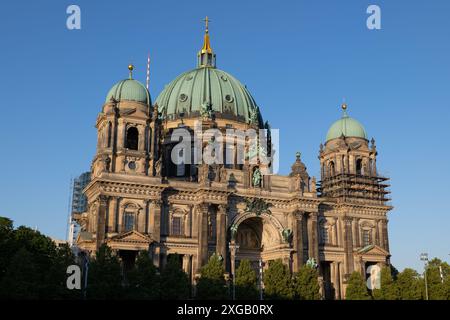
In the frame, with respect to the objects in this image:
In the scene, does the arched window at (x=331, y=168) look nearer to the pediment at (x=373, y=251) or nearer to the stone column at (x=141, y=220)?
the pediment at (x=373, y=251)

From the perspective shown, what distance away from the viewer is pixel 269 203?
81.6 metres

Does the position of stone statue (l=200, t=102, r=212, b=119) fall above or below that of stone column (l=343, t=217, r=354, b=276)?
above

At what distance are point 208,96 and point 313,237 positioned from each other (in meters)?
28.8

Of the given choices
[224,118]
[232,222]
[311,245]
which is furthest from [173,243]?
[224,118]

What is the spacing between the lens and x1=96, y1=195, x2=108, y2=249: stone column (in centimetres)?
6894

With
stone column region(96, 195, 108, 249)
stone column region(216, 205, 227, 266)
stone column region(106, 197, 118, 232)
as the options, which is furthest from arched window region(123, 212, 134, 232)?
stone column region(216, 205, 227, 266)

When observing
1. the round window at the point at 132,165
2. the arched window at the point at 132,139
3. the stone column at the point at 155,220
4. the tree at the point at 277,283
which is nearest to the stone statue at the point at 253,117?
A: the arched window at the point at 132,139

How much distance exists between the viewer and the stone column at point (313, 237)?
80.1m

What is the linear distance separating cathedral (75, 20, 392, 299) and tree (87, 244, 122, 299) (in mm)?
10501

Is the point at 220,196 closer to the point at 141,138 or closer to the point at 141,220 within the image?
the point at 141,220

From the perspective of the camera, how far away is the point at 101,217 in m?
69.6

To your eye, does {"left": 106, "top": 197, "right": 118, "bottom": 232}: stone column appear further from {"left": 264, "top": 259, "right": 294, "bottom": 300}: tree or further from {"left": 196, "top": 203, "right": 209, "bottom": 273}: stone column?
{"left": 264, "top": 259, "right": 294, "bottom": 300}: tree

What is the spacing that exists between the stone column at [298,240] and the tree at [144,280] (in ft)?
82.3
